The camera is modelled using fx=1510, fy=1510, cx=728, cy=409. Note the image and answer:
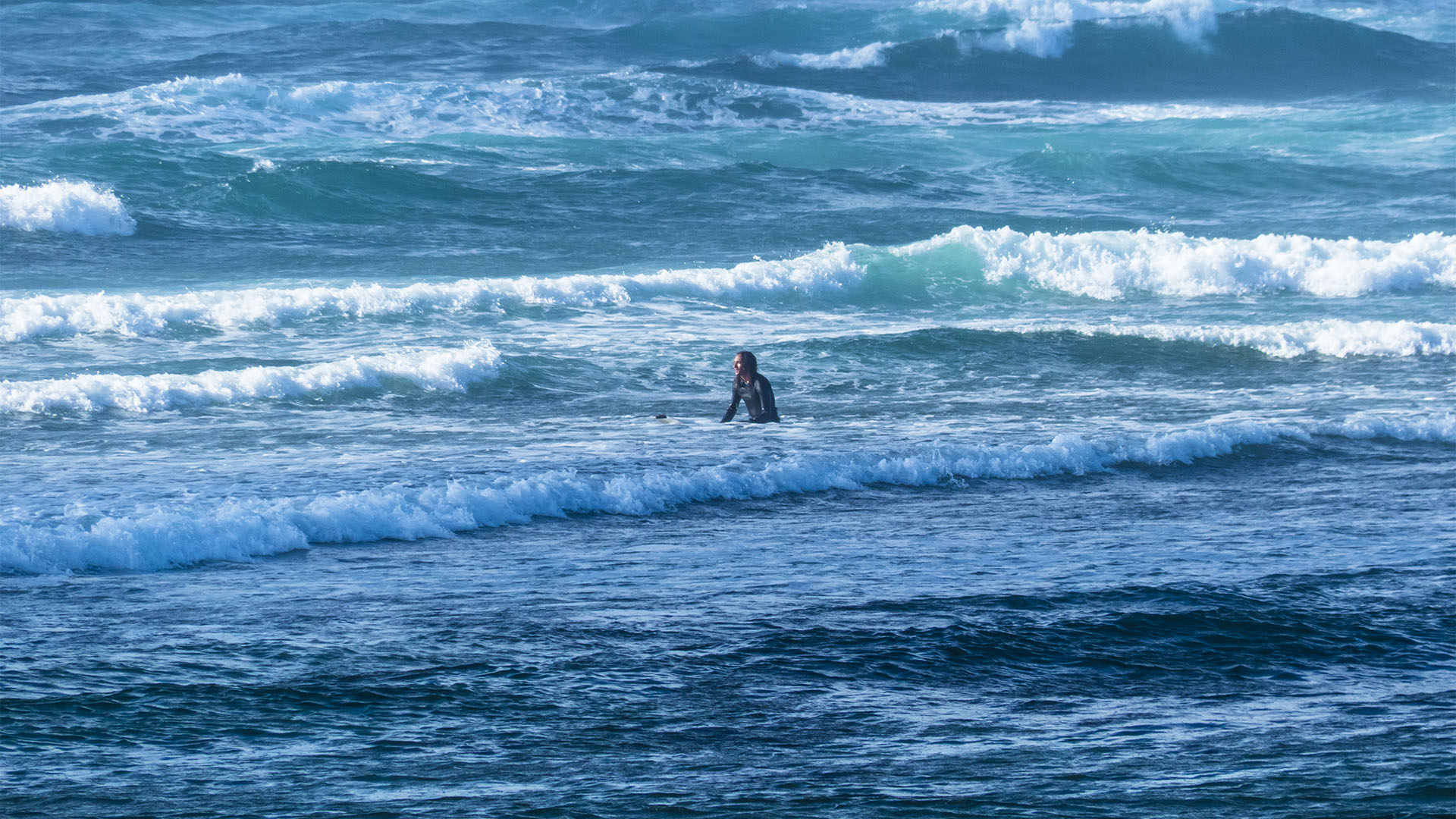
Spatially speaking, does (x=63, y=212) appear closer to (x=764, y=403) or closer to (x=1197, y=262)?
(x=764, y=403)

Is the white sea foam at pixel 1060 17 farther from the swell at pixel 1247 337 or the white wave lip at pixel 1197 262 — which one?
the swell at pixel 1247 337

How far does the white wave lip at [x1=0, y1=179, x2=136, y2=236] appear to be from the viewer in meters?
19.9

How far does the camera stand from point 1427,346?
14609 millimetres

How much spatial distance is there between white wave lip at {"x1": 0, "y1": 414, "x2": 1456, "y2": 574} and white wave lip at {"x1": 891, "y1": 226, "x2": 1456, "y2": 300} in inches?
322

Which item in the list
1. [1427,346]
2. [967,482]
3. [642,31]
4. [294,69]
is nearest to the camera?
[967,482]

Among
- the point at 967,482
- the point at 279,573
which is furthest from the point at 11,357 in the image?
the point at 967,482

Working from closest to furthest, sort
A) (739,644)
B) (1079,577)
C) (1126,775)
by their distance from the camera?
(1126,775), (739,644), (1079,577)

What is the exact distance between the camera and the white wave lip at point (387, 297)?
14.4m

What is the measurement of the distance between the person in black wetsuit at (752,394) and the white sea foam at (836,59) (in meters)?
26.6

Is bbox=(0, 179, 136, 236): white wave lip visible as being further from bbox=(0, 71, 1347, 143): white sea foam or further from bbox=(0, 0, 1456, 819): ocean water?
bbox=(0, 71, 1347, 143): white sea foam

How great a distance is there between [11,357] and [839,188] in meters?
14.5

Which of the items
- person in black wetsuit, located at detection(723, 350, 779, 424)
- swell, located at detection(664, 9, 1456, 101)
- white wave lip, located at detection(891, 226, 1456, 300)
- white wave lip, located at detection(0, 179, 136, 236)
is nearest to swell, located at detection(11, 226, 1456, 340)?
white wave lip, located at detection(891, 226, 1456, 300)

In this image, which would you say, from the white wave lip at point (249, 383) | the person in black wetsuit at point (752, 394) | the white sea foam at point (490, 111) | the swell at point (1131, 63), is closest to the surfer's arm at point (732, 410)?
the person in black wetsuit at point (752, 394)

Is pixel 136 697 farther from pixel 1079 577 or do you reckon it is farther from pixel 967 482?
pixel 967 482
